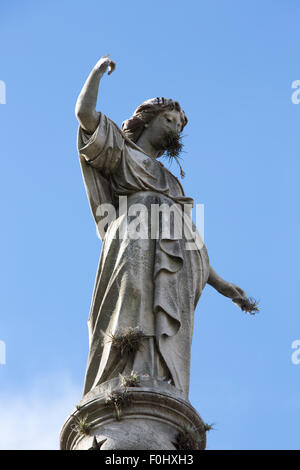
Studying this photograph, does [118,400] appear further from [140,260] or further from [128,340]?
[140,260]

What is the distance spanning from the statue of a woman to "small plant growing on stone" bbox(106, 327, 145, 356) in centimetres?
7

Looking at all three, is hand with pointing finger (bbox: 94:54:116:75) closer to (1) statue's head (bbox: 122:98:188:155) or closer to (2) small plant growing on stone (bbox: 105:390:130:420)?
(1) statue's head (bbox: 122:98:188:155)

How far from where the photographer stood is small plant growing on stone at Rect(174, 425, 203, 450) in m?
10.7

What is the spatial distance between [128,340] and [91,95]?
3385mm

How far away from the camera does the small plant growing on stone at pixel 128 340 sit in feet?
37.5

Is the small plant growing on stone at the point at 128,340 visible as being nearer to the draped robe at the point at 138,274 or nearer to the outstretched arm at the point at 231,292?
the draped robe at the point at 138,274

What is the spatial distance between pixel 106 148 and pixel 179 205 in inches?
49.2

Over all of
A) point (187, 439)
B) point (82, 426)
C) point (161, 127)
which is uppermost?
point (161, 127)

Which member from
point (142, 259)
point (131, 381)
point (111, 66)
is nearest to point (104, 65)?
point (111, 66)

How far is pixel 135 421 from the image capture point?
1073 centimetres

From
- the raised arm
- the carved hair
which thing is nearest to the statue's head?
the carved hair

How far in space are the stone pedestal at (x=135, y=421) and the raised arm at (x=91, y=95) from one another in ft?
12.1
